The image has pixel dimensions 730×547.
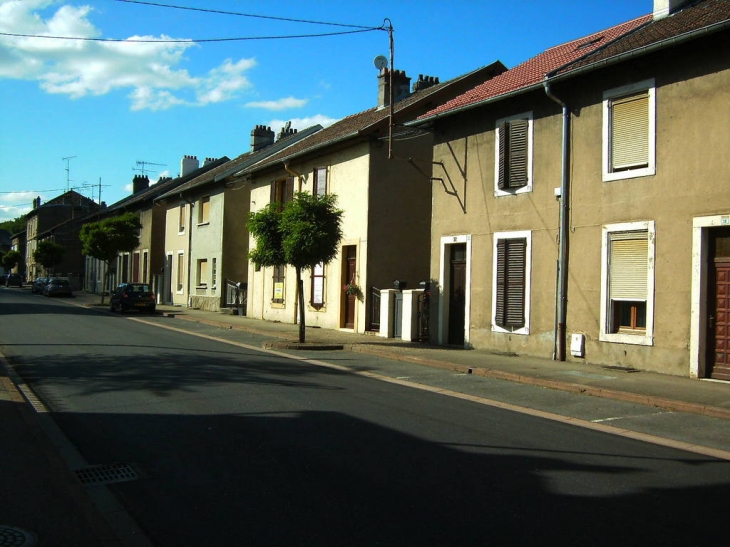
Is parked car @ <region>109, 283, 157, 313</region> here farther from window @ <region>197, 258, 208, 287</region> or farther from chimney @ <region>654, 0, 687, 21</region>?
chimney @ <region>654, 0, 687, 21</region>

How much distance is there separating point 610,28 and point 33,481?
17.2 m

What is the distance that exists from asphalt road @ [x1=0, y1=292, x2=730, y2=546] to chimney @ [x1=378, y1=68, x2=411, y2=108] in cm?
1690

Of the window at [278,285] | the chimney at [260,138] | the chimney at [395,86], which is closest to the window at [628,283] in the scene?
the chimney at [395,86]

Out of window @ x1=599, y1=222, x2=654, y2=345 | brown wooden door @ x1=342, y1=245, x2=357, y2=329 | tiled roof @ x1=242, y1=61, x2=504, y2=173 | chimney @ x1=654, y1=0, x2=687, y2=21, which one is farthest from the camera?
brown wooden door @ x1=342, y1=245, x2=357, y2=329

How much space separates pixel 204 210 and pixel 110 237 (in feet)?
24.3

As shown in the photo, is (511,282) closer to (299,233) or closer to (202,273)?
(299,233)

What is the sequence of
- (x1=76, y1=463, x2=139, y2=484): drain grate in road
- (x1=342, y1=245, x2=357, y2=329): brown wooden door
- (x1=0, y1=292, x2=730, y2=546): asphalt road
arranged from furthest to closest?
(x1=342, y1=245, x2=357, y2=329): brown wooden door, (x1=76, y1=463, x2=139, y2=484): drain grate in road, (x1=0, y1=292, x2=730, y2=546): asphalt road

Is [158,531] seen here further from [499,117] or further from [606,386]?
[499,117]

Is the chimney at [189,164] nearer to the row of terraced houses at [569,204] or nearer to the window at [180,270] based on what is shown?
the window at [180,270]

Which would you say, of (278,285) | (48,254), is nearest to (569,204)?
(278,285)

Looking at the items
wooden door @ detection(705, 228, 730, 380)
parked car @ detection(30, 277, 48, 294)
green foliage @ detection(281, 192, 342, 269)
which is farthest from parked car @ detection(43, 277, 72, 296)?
wooden door @ detection(705, 228, 730, 380)

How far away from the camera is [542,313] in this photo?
1499cm

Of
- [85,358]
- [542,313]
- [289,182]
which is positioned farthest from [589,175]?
[289,182]

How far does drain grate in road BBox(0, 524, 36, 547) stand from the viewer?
4.18 m
